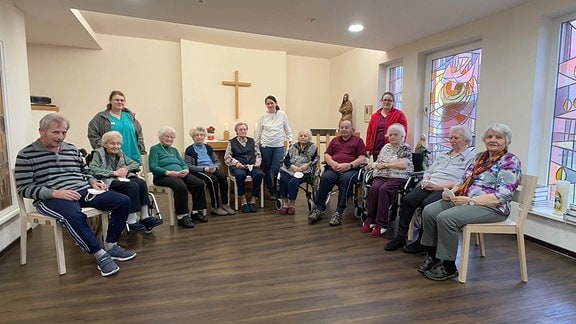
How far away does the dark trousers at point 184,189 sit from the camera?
3372 mm

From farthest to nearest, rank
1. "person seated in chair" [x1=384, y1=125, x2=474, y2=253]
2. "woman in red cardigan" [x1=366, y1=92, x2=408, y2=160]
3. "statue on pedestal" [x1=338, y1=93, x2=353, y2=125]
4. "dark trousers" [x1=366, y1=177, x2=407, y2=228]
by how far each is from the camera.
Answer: "statue on pedestal" [x1=338, y1=93, x2=353, y2=125] < "woman in red cardigan" [x1=366, y1=92, x2=408, y2=160] < "dark trousers" [x1=366, y1=177, x2=407, y2=228] < "person seated in chair" [x1=384, y1=125, x2=474, y2=253]

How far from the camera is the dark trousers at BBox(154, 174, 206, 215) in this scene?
3.37 m

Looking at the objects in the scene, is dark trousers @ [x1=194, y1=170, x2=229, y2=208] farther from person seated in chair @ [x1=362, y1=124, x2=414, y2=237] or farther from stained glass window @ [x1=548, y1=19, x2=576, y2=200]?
stained glass window @ [x1=548, y1=19, x2=576, y2=200]

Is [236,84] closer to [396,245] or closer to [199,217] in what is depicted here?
[199,217]

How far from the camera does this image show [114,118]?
323cm

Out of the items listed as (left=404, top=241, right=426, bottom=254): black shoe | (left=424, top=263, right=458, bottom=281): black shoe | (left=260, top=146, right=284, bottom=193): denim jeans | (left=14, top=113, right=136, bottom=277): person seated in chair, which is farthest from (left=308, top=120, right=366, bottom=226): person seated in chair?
(left=14, top=113, right=136, bottom=277): person seated in chair

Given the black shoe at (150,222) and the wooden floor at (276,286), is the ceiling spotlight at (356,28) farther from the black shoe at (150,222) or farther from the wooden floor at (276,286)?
the black shoe at (150,222)

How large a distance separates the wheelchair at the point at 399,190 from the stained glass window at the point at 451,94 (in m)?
0.87

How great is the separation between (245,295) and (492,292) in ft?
5.02

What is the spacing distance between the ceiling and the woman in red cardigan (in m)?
0.80

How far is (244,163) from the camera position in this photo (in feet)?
13.5

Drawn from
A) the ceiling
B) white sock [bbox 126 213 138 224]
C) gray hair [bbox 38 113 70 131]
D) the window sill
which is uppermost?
the ceiling

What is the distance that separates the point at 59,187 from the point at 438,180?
2.88m

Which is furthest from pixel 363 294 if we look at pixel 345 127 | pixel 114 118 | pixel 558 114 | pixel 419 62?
pixel 419 62
